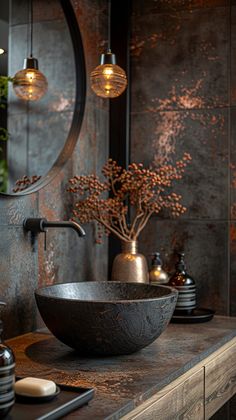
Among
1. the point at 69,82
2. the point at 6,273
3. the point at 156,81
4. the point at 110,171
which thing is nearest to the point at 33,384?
the point at 6,273

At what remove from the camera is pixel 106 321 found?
1561 mm

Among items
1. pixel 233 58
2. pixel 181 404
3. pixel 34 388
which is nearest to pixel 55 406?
pixel 34 388

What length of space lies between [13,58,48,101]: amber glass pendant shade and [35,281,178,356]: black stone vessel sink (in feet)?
2.56

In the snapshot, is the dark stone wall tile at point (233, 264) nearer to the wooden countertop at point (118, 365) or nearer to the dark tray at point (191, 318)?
the dark tray at point (191, 318)

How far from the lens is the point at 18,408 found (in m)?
1.22

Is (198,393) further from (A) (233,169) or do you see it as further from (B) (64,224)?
(A) (233,169)

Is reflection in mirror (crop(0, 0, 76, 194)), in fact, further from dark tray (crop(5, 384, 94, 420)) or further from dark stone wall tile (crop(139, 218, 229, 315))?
dark tray (crop(5, 384, 94, 420))

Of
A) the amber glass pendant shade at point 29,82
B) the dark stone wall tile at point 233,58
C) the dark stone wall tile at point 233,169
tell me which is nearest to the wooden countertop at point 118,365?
the dark stone wall tile at point 233,169

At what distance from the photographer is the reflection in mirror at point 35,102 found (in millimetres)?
2064

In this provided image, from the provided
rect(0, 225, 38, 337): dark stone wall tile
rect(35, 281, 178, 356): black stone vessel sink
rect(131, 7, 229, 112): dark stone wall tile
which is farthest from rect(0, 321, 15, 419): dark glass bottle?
rect(131, 7, 229, 112): dark stone wall tile

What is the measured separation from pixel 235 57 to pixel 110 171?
2.30ft

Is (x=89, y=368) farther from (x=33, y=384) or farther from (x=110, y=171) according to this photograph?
(x=110, y=171)

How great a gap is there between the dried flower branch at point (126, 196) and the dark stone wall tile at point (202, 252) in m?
0.09

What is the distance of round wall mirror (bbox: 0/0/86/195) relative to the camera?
81.5 inches
